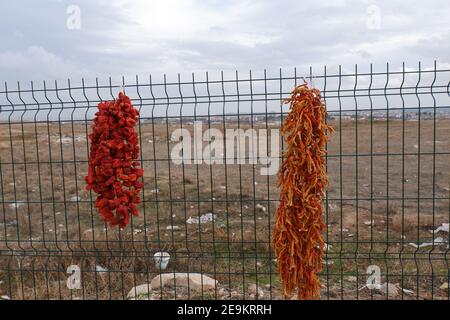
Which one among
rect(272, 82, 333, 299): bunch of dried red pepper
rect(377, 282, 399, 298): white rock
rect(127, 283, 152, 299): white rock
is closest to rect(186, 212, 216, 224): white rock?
rect(127, 283, 152, 299): white rock

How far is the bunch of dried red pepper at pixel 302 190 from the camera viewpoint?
376 centimetres

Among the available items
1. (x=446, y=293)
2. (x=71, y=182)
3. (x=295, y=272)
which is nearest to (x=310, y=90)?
(x=295, y=272)

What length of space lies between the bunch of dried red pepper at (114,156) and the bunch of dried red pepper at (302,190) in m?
1.59

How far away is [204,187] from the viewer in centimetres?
1299

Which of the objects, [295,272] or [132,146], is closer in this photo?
[295,272]

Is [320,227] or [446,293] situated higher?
[320,227]

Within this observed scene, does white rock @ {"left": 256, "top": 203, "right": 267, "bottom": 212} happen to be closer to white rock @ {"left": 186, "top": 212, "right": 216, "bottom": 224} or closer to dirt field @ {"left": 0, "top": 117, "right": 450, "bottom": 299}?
dirt field @ {"left": 0, "top": 117, "right": 450, "bottom": 299}

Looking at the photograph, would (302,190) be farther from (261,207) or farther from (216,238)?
(261,207)

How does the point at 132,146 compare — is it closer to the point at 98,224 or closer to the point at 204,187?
the point at 98,224

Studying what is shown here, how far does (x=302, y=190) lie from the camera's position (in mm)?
3814

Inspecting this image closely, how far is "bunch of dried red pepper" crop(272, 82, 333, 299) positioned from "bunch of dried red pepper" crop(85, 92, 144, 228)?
1591mm

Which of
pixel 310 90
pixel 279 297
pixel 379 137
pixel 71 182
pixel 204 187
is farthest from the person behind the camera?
pixel 379 137
